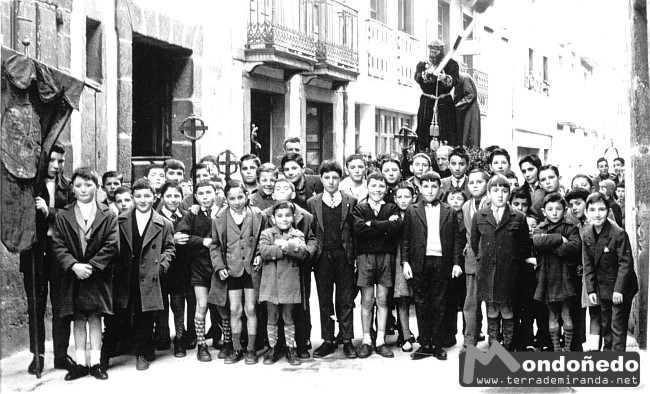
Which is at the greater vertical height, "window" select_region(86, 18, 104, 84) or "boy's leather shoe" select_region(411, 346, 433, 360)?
"window" select_region(86, 18, 104, 84)

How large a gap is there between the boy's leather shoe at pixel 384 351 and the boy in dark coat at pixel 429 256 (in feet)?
0.76

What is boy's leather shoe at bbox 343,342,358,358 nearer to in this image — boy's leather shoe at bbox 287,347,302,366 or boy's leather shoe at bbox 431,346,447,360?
boy's leather shoe at bbox 287,347,302,366

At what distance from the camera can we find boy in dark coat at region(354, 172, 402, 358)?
305 inches

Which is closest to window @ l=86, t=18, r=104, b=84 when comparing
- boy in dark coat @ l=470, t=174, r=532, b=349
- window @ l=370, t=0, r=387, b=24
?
boy in dark coat @ l=470, t=174, r=532, b=349

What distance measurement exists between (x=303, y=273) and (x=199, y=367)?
3.67ft

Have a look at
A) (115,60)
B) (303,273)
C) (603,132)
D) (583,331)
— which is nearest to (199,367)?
(303,273)

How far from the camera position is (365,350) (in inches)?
303

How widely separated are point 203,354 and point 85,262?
50.3 inches

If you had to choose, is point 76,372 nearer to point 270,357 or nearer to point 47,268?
point 47,268

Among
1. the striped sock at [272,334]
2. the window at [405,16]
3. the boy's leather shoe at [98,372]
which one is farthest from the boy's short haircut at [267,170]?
the window at [405,16]

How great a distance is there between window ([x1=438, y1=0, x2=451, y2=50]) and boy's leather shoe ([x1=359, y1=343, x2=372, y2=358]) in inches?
656

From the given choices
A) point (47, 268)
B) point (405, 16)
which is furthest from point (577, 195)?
point (405, 16)

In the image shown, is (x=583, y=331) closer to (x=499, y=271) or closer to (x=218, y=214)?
(x=499, y=271)

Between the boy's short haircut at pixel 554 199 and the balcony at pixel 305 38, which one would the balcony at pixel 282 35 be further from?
the boy's short haircut at pixel 554 199
